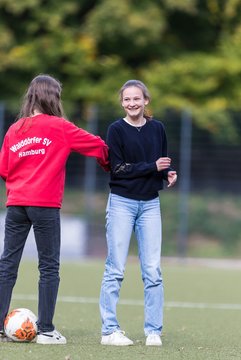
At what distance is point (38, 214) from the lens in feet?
22.5

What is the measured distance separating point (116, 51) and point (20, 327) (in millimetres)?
17760

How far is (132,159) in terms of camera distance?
7.08 metres

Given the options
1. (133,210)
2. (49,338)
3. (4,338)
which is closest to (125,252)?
(133,210)

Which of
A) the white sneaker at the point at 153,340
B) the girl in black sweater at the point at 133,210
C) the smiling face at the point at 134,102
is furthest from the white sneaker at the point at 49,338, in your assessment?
the smiling face at the point at 134,102

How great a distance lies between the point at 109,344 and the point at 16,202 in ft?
3.83

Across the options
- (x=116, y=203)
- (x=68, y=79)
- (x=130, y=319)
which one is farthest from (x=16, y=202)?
(x=68, y=79)

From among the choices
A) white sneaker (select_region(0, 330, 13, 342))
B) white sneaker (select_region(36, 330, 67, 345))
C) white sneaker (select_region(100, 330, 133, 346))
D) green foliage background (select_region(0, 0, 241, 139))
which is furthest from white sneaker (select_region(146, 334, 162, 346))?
green foliage background (select_region(0, 0, 241, 139))

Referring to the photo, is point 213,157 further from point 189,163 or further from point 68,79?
point 68,79

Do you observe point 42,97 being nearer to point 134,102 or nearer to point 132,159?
point 134,102

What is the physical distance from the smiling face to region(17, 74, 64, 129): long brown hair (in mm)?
478

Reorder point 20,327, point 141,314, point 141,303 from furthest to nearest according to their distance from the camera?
point 141,303
point 141,314
point 20,327

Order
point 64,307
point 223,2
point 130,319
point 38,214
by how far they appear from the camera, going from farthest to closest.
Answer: point 223,2, point 64,307, point 130,319, point 38,214

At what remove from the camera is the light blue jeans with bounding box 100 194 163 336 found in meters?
7.04

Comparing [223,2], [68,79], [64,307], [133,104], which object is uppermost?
[223,2]
